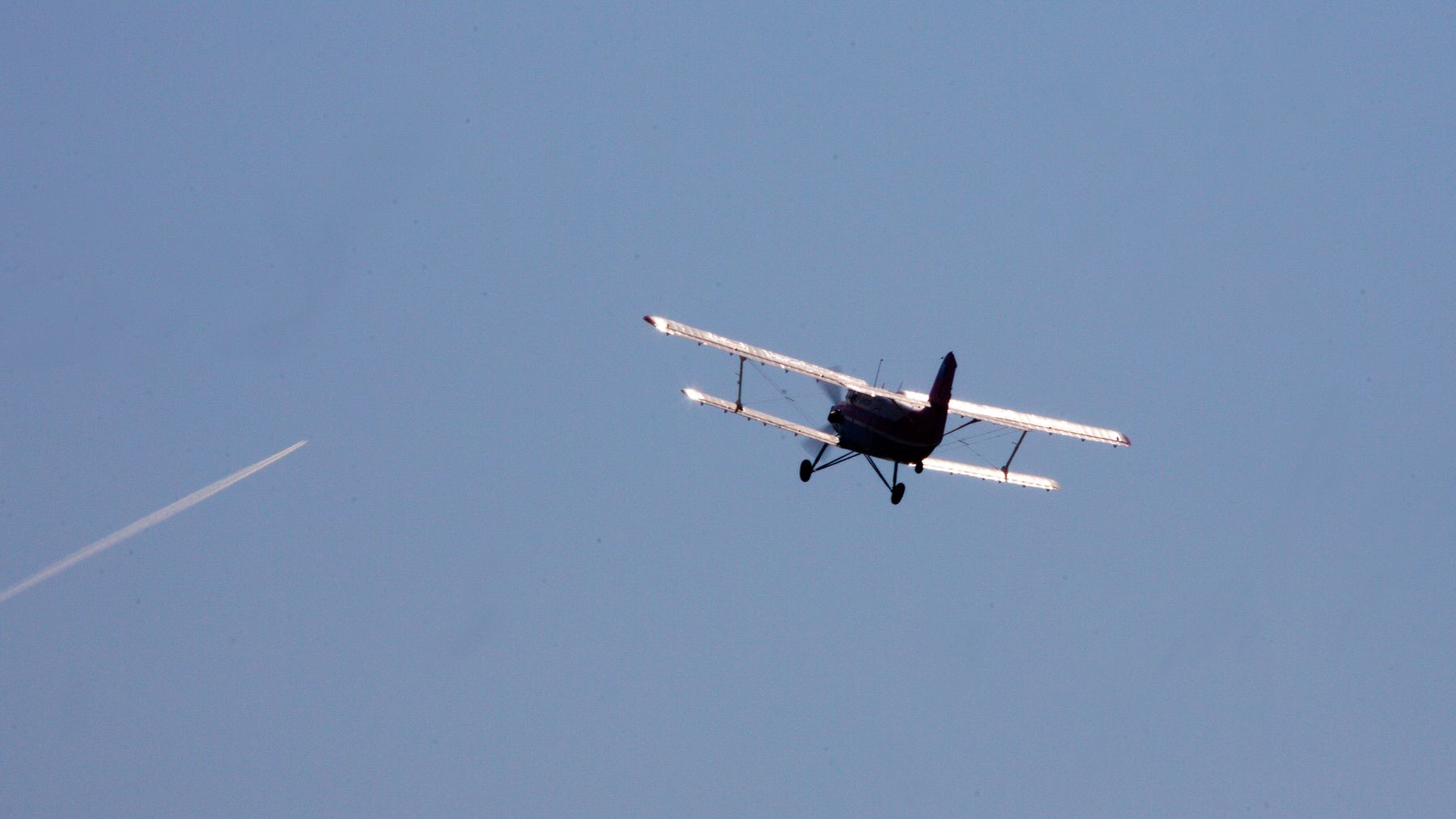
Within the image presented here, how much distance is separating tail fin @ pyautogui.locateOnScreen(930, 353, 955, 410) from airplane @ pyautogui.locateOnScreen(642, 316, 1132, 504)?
0.03 m

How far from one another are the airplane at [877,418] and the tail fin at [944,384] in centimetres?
3

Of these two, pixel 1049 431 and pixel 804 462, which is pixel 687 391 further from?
pixel 1049 431

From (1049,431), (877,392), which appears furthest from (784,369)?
(1049,431)

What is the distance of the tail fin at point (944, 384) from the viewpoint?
309 ft

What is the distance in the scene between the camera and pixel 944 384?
9481 cm

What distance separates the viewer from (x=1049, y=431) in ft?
310

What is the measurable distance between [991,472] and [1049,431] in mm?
3499

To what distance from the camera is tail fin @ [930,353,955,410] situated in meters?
94.2

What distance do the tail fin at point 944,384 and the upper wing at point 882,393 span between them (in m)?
0.33

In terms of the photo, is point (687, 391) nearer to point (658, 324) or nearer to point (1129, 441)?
point (658, 324)

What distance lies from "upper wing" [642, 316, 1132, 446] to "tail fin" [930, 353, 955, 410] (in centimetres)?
33

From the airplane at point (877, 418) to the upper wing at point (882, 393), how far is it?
0.03 meters

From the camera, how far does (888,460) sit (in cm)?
9362

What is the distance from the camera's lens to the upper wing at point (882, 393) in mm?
93125
